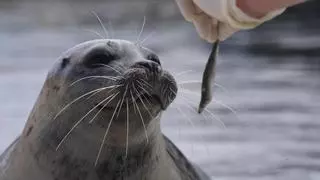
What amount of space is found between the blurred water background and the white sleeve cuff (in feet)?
2.43

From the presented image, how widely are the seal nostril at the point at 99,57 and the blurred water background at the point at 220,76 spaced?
0.83ft

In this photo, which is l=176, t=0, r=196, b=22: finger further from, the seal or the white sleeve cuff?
the seal

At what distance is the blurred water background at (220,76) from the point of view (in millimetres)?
4375

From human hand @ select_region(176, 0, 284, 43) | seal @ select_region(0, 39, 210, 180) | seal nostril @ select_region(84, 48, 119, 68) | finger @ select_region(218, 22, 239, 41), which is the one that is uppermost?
human hand @ select_region(176, 0, 284, 43)

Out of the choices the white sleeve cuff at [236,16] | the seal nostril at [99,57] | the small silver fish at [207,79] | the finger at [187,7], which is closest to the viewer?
the white sleeve cuff at [236,16]

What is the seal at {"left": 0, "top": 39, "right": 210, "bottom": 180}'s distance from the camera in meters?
2.59

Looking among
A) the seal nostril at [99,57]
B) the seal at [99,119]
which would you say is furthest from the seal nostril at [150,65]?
the seal nostril at [99,57]

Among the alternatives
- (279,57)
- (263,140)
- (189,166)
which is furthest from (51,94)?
(279,57)

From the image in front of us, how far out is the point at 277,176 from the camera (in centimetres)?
417

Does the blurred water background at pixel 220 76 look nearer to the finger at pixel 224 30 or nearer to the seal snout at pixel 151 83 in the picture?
the seal snout at pixel 151 83

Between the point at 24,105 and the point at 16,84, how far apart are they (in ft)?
1.63

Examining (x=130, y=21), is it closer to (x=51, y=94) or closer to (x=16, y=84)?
(x=16, y=84)

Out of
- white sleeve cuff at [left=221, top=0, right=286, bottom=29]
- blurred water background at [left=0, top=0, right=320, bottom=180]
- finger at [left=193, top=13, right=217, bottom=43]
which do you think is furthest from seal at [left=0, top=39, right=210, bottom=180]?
white sleeve cuff at [left=221, top=0, right=286, bottom=29]

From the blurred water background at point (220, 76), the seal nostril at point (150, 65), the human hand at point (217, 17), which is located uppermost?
the human hand at point (217, 17)
